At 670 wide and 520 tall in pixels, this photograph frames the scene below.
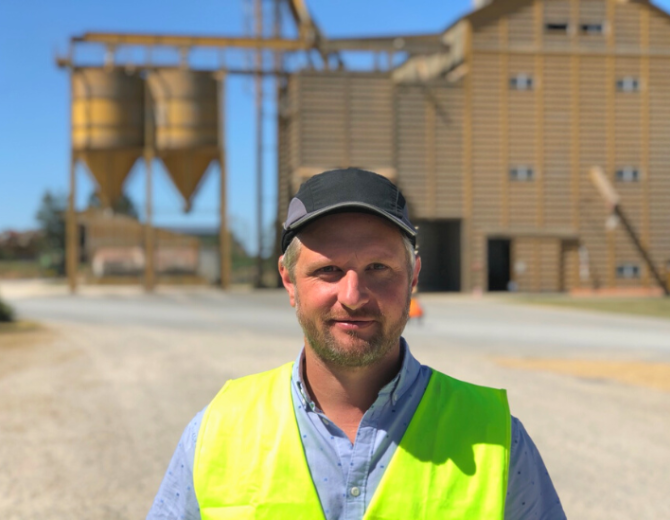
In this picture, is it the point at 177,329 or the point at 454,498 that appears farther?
the point at 177,329

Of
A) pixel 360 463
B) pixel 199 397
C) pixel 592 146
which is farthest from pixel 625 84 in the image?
pixel 360 463

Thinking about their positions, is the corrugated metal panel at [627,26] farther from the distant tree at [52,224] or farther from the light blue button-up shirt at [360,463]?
the distant tree at [52,224]

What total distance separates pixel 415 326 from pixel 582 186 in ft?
63.5

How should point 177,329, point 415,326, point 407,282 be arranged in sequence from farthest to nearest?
point 415,326 < point 177,329 < point 407,282

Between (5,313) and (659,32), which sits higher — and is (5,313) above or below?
below

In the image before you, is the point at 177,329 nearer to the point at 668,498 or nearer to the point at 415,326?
the point at 415,326

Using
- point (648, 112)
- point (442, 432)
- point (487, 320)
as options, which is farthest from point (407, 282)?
point (648, 112)

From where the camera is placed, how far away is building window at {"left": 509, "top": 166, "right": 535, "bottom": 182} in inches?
1486

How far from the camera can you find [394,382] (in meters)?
2.25

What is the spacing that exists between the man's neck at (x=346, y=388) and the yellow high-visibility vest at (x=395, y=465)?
0.36ft

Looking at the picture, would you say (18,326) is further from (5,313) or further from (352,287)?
(352,287)

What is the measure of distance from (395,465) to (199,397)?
8983 millimetres

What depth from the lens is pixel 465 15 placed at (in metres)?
37.4

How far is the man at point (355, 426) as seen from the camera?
7.03 ft
